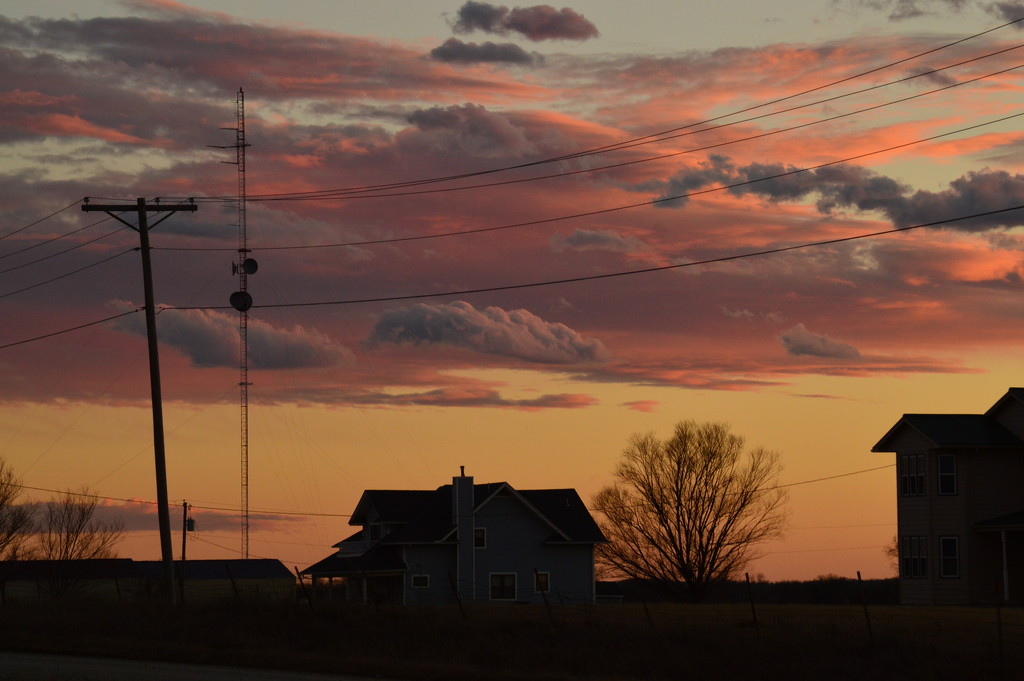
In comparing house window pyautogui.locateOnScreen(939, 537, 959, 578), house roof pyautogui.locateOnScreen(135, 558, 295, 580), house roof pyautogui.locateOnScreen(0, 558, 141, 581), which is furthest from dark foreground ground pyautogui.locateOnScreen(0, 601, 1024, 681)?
house roof pyautogui.locateOnScreen(135, 558, 295, 580)

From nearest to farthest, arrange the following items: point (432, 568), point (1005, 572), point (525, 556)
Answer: point (1005, 572), point (432, 568), point (525, 556)

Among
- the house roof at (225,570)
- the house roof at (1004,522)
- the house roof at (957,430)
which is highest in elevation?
the house roof at (957,430)

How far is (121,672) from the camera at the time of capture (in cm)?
3031

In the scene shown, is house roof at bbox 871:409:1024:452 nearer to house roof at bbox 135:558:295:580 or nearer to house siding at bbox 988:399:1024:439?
house siding at bbox 988:399:1024:439

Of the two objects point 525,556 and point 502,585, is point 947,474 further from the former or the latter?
point 502,585

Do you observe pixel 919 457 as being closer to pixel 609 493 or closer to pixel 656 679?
pixel 656 679

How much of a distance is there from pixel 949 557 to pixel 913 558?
1.84 metres

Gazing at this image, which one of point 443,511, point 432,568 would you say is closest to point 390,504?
point 443,511

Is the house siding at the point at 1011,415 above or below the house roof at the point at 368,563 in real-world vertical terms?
above

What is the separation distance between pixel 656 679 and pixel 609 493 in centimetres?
5276

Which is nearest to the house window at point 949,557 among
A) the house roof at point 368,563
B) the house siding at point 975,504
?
the house siding at point 975,504

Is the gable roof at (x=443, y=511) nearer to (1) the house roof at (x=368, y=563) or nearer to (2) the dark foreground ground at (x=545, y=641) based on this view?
(1) the house roof at (x=368, y=563)

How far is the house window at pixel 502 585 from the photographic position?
6562 cm

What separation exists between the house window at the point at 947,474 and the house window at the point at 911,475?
0.84 metres
